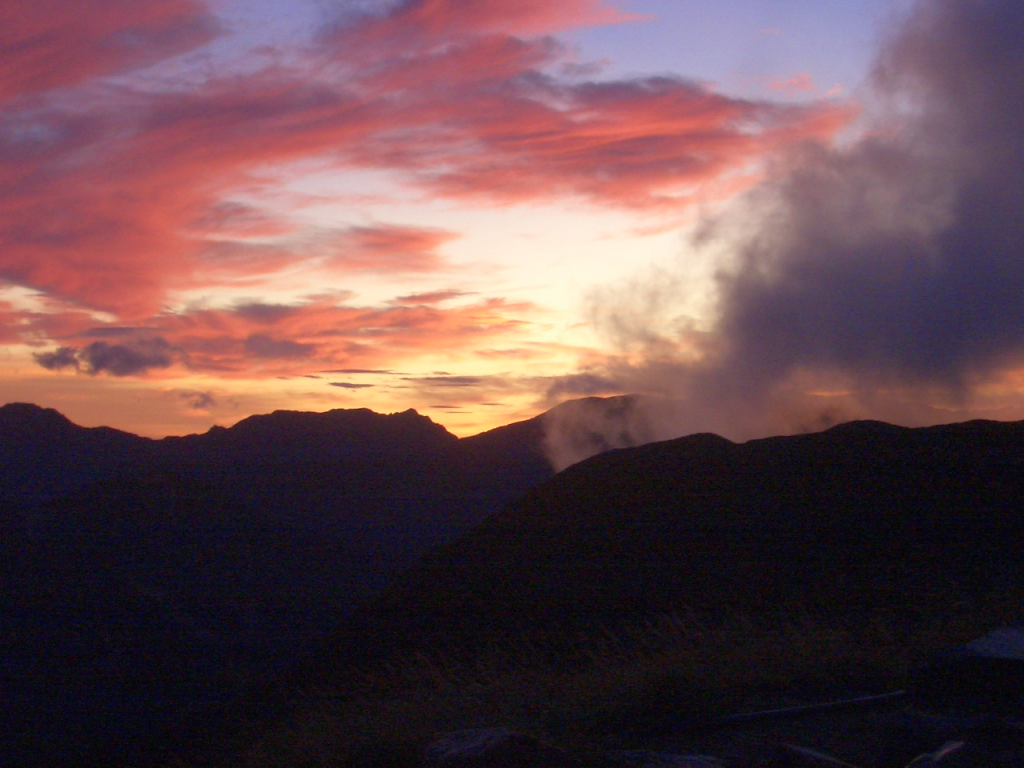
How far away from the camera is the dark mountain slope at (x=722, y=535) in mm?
21156

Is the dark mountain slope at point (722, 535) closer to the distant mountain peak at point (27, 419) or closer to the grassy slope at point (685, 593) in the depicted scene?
the grassy slope at point (685, 593)

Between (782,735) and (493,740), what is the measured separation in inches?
82.2

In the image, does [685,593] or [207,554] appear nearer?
[685,593]

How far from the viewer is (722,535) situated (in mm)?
27781

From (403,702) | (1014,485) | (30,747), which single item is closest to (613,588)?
(1014,485)

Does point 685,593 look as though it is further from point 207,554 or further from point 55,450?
point 55,450

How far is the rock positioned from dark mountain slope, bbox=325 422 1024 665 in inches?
418

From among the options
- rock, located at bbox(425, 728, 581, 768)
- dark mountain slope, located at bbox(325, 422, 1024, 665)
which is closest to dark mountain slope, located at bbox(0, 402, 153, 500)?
dark mountain slope, located at bbox(325, 422, 1024, 665)

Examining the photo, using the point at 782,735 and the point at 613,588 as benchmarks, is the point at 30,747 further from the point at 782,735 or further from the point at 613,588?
the point at 782,735

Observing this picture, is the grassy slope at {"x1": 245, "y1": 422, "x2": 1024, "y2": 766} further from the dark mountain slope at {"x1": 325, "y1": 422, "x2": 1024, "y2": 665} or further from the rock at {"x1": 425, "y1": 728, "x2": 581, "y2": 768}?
the rock at {"x1": 425, "y1": 728, "x2": 581, "y2": 768}

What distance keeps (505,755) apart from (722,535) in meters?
25.5

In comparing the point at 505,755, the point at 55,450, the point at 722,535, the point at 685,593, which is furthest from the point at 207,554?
the point at 505,755

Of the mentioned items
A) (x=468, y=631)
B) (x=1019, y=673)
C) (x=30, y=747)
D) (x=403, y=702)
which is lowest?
(x=30, y=747)

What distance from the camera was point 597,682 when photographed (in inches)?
256
